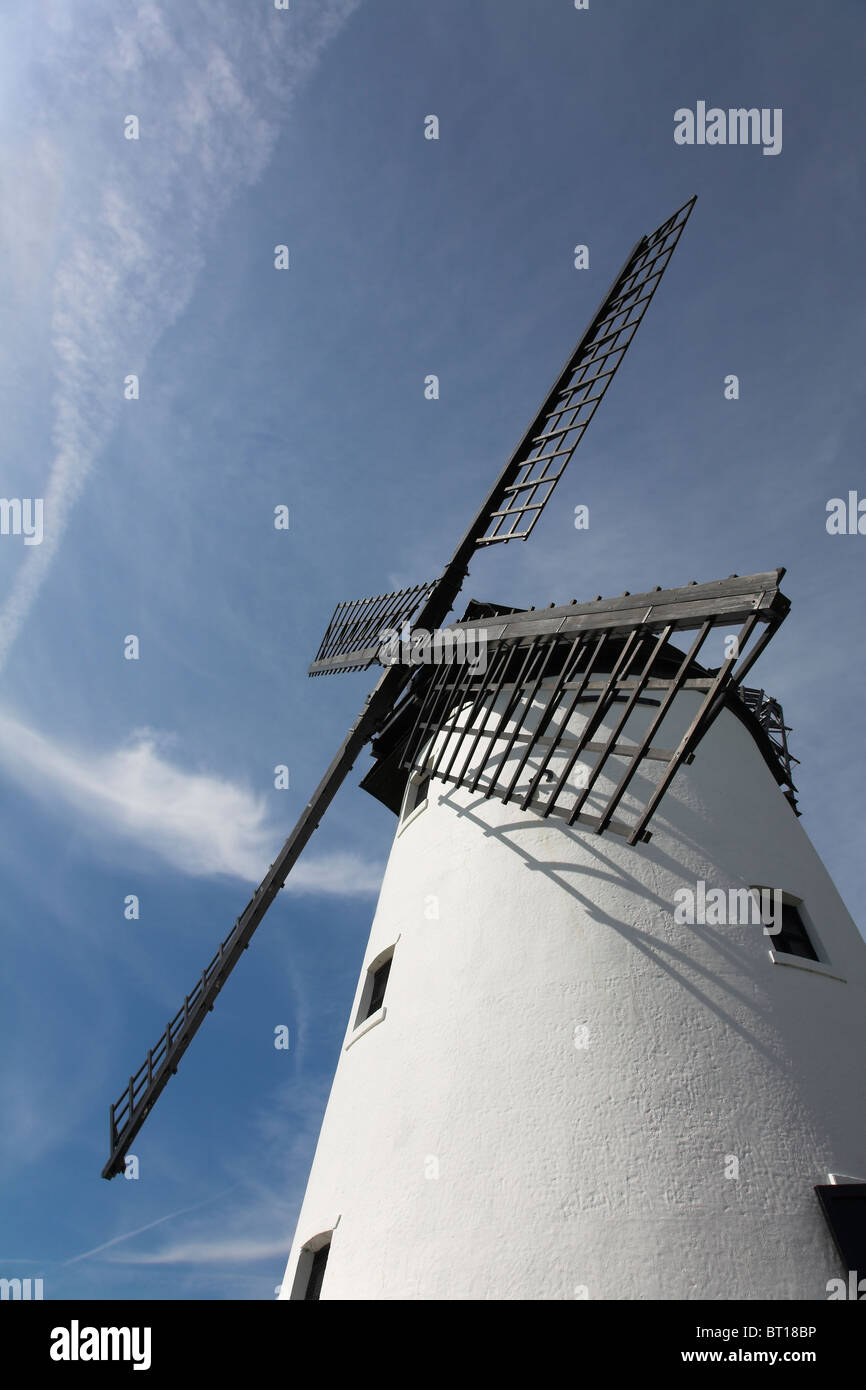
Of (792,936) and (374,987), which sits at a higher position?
(792,936)

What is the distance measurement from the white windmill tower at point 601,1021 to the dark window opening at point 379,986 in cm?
4

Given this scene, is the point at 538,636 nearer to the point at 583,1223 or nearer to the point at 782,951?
the point at 782,951

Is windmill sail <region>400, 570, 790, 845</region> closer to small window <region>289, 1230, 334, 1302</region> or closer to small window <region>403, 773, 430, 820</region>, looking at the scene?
small window <region>403, 773, 430, 820</region>

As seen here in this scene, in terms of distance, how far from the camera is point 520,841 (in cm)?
832

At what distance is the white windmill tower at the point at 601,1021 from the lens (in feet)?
18.1

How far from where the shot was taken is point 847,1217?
547 cm

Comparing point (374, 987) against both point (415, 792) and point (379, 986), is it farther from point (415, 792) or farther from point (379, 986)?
point (415, 792)
